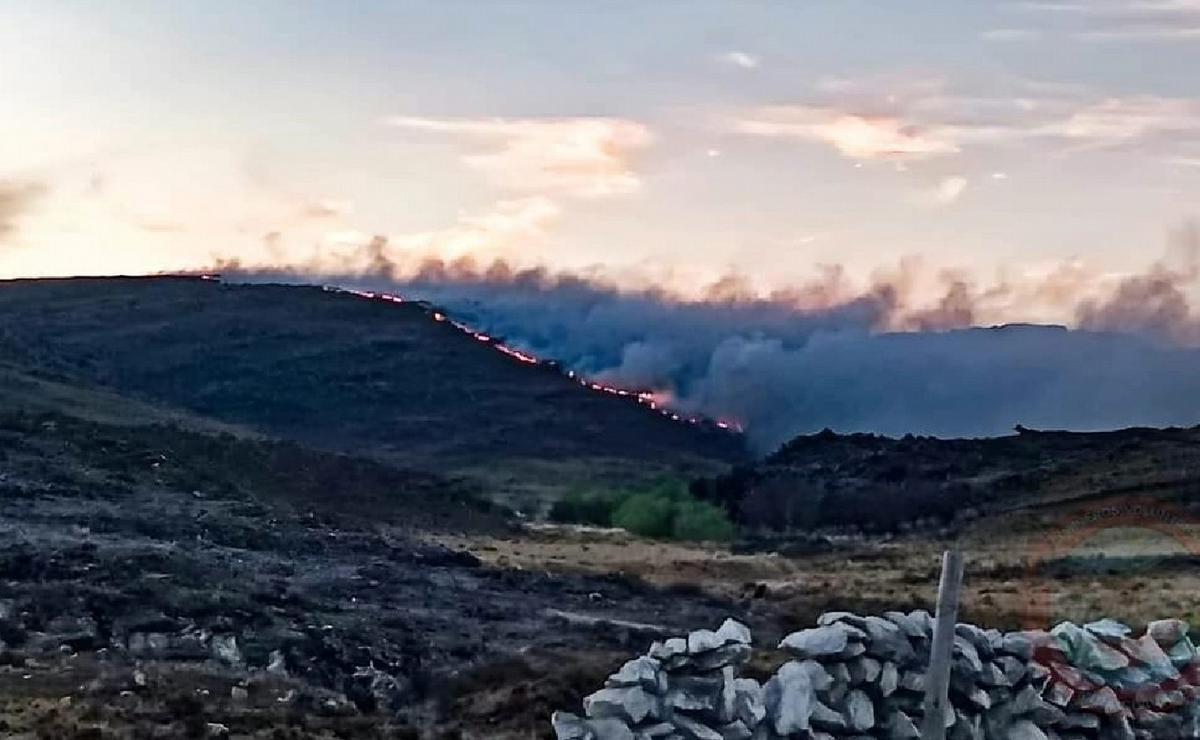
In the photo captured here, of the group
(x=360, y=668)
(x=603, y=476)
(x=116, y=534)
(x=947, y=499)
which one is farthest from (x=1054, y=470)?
(x=360, y=668)

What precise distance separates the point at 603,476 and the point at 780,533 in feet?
221

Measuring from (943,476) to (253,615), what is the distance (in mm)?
80331

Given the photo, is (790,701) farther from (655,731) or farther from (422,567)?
(422,567)

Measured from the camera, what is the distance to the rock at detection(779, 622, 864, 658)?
47.2 ft

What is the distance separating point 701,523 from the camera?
255ft

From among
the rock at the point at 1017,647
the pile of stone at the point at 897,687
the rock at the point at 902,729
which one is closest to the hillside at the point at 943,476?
the pile of stone at the point at 897,687

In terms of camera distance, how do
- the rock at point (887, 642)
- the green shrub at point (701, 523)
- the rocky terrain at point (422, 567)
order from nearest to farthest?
the rock at point (887, 642)
the rocky terrain at point (422, 567)
the green shrub at point (701, 523)

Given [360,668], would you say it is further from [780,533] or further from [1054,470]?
[1054,470]

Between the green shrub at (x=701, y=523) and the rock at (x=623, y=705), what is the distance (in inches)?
2368

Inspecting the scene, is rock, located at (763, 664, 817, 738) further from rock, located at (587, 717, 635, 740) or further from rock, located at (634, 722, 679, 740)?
rock, located at (587, 717, 635, 740)

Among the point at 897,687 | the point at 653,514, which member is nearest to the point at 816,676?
the point at 897,687

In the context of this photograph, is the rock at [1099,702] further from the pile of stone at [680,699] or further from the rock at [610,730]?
the rock at [610,730]

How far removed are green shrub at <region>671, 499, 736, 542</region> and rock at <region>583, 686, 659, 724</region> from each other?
60.2 m

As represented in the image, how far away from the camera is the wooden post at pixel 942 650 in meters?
13.9
